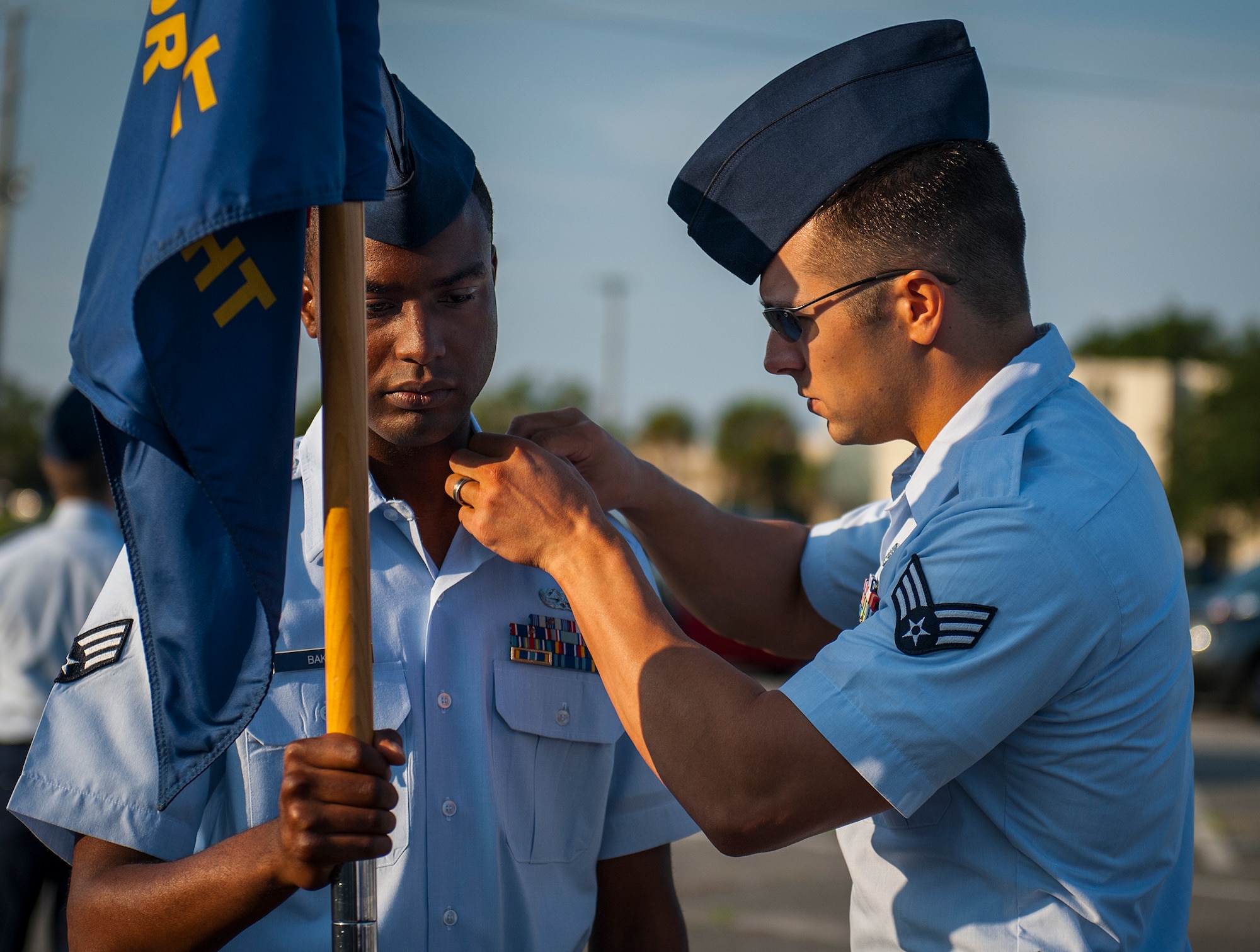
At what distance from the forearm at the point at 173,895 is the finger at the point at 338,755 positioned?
7.0 inches

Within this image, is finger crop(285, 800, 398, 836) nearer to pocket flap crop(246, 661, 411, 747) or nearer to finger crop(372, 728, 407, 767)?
finger crop(372, 728, 407, 767)

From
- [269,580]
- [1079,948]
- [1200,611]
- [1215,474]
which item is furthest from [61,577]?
[1215,474]

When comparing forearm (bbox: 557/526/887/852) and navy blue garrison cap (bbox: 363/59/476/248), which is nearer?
forearm (bbox: 557/526/887/852)

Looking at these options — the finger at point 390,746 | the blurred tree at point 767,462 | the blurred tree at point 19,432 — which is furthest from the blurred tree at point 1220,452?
the blurred tree at point 19,432

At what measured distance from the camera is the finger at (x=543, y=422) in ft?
8.36

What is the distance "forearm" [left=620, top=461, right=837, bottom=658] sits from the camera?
3.03 metres

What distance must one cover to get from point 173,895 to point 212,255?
97cm

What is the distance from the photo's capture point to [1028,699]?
1911 millimetres

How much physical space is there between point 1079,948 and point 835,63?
1.66 m

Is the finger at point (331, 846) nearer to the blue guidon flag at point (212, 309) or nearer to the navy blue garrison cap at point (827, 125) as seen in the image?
the blue guidon flag at point (212, 309)

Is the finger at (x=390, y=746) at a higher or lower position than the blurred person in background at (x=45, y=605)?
lower

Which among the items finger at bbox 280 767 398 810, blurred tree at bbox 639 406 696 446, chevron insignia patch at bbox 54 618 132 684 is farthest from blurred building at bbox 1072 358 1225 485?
finger at bbox 280 767 398 810

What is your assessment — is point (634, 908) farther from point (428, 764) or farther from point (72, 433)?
point (72, 433)

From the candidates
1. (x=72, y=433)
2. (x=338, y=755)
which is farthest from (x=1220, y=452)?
(x=338, y=755)
